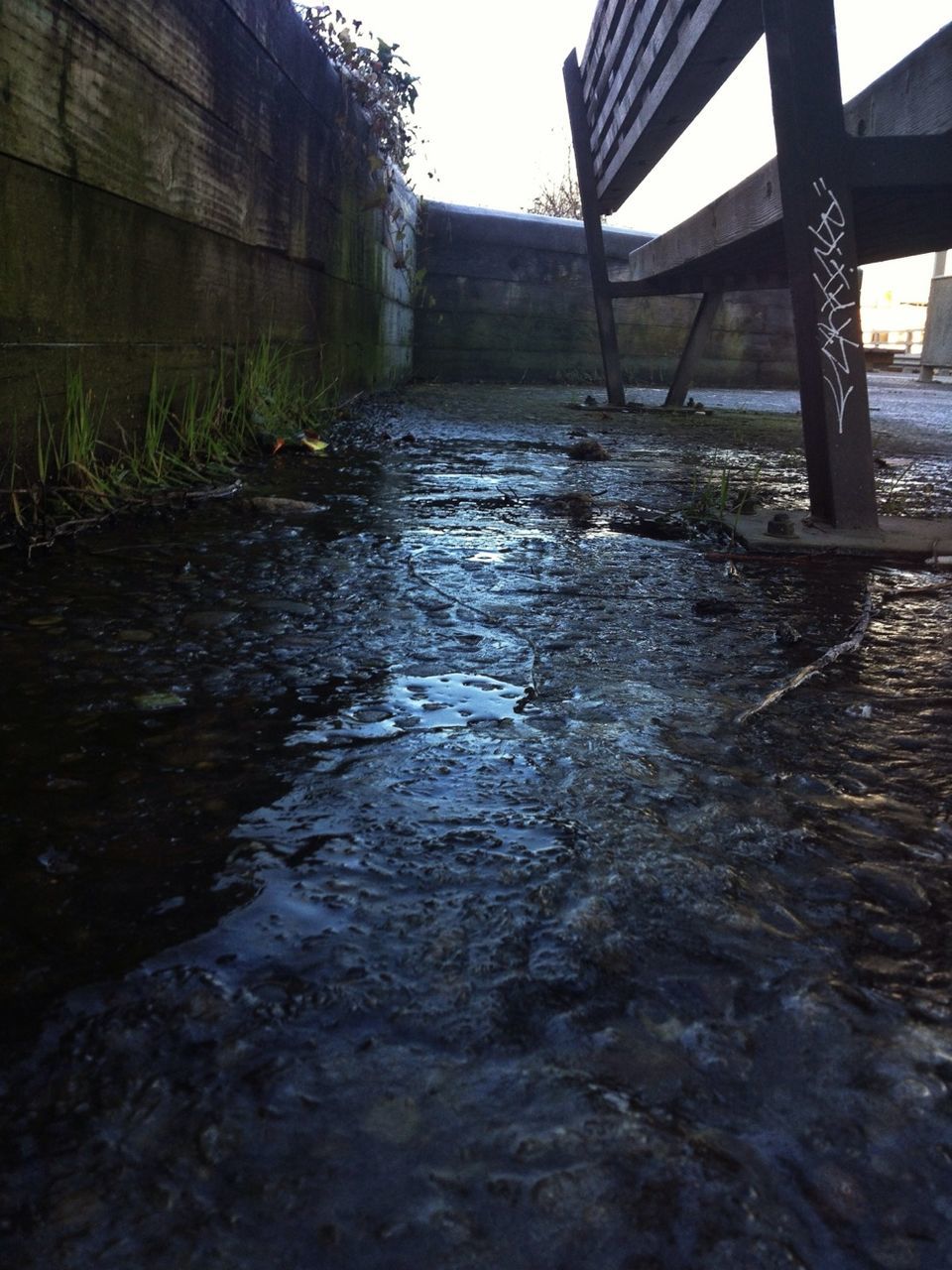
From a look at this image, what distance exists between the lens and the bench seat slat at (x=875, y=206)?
2.18 meters

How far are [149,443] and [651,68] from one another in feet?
6.55

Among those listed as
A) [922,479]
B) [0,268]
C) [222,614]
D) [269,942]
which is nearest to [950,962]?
[269,942]

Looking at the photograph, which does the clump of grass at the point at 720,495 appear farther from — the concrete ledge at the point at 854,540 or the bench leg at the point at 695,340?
the bench leg at the point at 695,340

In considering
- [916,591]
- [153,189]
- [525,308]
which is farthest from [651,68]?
[525,308]

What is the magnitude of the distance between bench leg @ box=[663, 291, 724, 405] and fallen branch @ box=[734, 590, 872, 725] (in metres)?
4.50

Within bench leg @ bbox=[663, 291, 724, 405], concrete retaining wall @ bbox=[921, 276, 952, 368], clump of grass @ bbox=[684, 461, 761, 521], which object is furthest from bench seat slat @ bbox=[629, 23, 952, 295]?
concrete retaining wall @ bbox=[921, 276, 952, 368]

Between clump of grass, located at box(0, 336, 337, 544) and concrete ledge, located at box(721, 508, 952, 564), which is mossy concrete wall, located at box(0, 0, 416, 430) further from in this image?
concrete ledge, located at box(721, 508, 952, 564)

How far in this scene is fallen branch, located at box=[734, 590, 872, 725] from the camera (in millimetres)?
1370

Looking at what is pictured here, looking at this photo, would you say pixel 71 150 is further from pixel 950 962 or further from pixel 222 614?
pixel 950 962

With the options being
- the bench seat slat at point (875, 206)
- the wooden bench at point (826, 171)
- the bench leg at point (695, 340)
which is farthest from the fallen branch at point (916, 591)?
the bench leg at point (695, 340)

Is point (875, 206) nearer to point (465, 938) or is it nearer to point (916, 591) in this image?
point (916, 591)

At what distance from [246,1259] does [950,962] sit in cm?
56

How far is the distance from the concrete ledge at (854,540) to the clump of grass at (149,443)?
1.42 metres

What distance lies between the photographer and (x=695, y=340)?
255 inches
